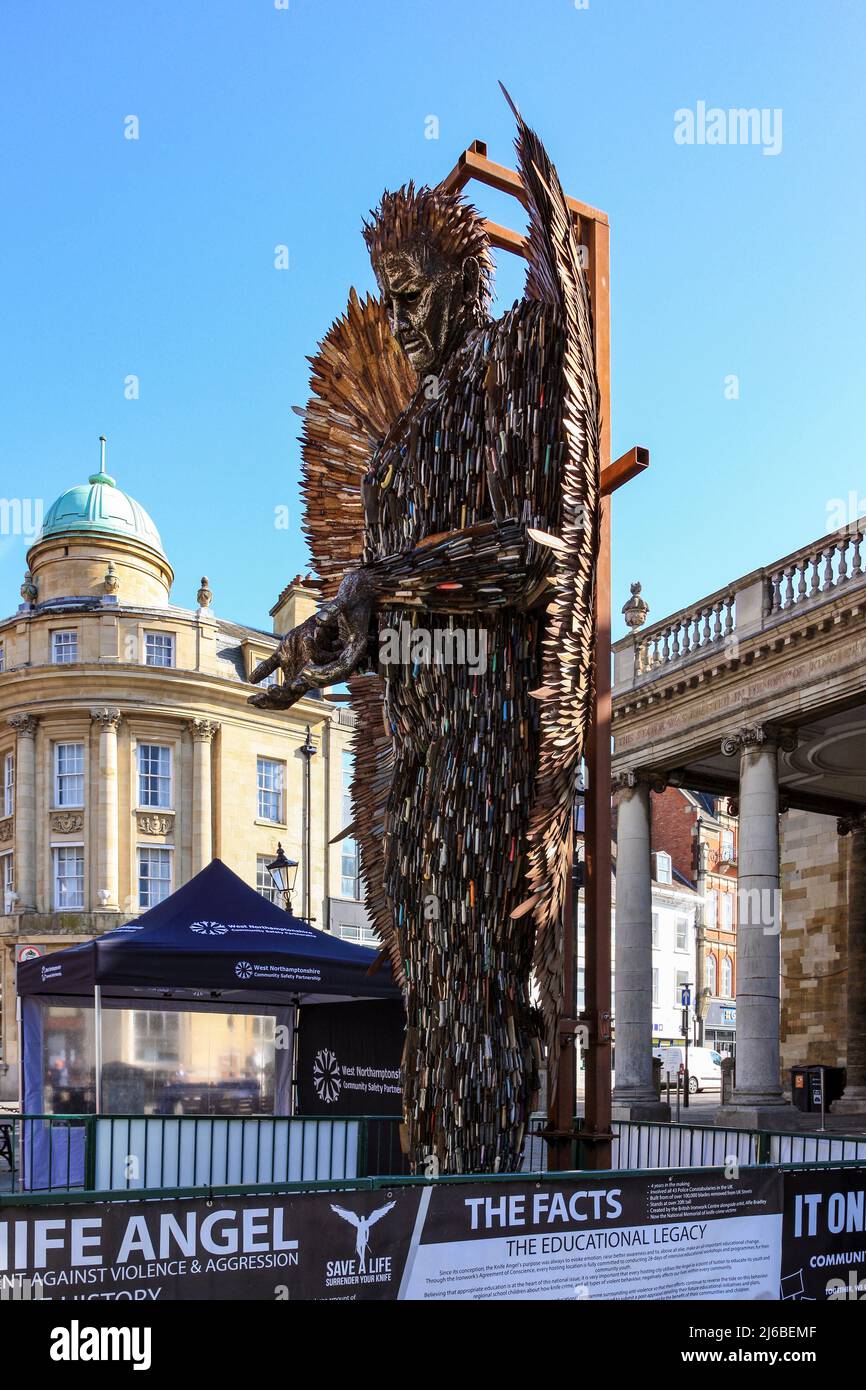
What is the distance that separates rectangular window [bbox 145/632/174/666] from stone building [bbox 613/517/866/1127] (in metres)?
21.9

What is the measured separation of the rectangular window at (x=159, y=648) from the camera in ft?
136

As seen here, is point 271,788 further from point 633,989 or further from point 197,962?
point 197,962

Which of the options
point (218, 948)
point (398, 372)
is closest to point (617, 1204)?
point (398, 372)

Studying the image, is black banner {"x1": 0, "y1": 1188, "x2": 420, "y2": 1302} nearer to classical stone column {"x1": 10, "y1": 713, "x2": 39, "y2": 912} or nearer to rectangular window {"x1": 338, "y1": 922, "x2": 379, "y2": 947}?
classical stone column {"x1": 10, "y1": 713, "x2": 39, "y2": 912}

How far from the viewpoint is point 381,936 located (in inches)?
223

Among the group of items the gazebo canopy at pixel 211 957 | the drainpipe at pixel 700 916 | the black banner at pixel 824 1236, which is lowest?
the drainpipe at pixel 700 916

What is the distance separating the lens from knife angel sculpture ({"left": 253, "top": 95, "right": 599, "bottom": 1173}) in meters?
5.04

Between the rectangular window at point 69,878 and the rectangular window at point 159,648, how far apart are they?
21.6 feet

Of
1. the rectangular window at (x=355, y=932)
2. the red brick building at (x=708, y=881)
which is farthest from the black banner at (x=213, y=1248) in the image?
the red brick building at (x=708, y=881)

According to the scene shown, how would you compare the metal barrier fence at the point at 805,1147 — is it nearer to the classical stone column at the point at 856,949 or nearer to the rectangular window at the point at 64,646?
the classical stone column at the point at 856,949

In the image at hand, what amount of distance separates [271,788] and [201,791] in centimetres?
282

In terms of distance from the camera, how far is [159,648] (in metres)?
41.8

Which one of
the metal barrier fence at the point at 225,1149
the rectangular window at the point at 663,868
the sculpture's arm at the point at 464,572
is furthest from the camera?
the rectangular window at the point at 663,868

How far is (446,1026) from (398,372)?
321 cm
